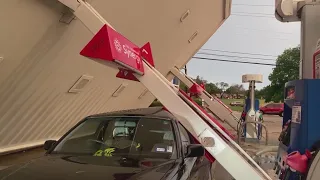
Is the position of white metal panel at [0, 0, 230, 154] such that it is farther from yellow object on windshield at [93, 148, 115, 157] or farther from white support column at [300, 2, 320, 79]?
white support column at [300, 2, 320, 79]

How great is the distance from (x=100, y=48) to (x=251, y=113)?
10421 millimetres

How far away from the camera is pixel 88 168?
11.2ft

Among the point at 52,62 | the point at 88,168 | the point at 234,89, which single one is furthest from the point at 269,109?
the point at 234,89

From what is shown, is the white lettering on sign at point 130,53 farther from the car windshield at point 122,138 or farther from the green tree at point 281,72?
the green tree at point 281,72

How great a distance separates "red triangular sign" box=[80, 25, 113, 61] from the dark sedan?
0.88 metres

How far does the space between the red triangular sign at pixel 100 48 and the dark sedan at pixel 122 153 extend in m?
0.88

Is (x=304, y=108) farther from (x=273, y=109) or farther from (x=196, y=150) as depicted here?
(x=273, y=109)

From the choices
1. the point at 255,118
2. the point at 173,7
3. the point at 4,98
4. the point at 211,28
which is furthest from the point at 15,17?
the point at 211,28

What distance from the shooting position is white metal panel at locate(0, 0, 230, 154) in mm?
5902

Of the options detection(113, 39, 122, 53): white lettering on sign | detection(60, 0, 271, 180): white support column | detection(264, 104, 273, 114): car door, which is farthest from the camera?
detection(264, 104, 273, 114): car door

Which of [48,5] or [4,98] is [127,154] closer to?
[48,5]

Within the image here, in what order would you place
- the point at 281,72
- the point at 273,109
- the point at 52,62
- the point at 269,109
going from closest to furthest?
the point at 52,62, the point at 273,109, the point at 269,109, the point at 281,72

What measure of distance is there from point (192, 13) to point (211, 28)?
4.30 metres

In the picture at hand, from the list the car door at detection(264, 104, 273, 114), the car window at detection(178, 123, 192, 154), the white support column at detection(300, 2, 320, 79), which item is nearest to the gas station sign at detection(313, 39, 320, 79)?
the white support column at detection(300, 2, 320, 79)
